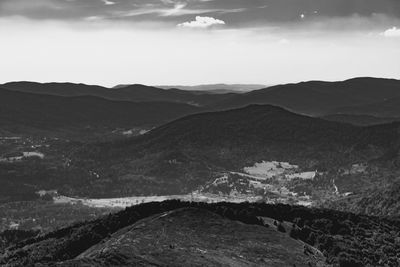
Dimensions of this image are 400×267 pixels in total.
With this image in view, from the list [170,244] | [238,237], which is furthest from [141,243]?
[238,237]

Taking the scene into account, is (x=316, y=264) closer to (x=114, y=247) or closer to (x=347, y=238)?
(x=347, y=238)

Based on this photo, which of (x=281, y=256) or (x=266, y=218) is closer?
(x=281, y=256)

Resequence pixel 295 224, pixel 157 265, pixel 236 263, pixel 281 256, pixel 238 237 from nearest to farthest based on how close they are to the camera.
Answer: pixel 157 265, pixel 236 263, pixel 281 256, pixel 238 237, pixel 295 224

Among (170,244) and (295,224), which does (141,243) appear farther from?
(295,224)

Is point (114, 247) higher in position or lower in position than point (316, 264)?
higher

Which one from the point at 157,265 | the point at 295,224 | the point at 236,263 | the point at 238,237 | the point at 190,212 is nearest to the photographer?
the point at 157,265

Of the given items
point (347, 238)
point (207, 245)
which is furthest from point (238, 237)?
point (347, 238)
